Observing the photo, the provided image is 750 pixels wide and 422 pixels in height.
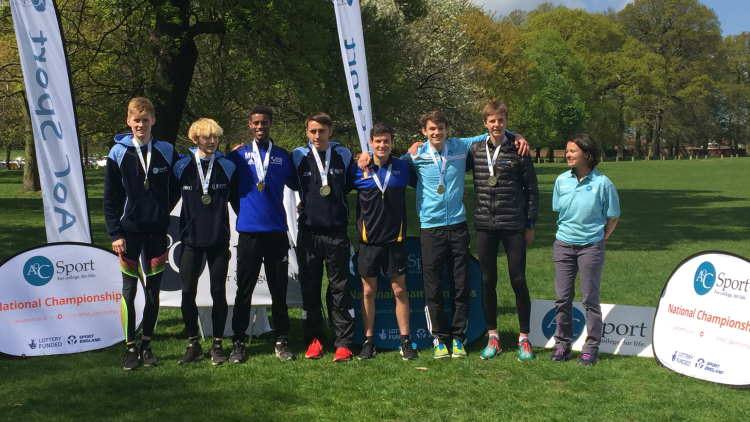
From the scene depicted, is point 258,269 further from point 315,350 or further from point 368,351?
point 368,351

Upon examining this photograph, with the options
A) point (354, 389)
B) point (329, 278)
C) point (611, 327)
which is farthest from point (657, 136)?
point (354, 389)

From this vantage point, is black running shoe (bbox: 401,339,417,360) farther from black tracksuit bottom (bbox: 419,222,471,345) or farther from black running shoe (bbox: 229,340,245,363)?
black running shoe (bbox: 229,340,245,363)

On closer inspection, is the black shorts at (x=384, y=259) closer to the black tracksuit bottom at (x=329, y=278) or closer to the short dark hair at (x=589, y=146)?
the black tracksuit bottom at (x=329, y=278)

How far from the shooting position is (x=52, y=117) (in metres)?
6.46

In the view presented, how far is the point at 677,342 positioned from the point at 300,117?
19.0 meters

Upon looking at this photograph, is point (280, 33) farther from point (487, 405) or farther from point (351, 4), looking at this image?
point (487, 405)

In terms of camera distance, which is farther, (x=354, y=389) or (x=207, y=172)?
(x=207, y=172)

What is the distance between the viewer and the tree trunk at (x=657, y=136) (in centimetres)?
6869

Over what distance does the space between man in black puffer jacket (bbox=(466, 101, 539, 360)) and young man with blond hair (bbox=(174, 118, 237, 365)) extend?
2.15m

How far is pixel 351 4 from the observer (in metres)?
6.91

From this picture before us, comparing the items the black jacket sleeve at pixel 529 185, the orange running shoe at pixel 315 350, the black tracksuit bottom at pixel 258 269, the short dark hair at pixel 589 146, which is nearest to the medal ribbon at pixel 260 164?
the black tracksuit bottom at pixel 258 269

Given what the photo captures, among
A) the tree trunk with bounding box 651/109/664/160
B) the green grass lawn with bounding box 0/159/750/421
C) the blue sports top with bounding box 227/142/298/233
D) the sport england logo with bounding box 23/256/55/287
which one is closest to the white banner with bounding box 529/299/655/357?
the green grass lawn with bounding box 0/159/750/421

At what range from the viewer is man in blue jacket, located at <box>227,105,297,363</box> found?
5578 millimetres

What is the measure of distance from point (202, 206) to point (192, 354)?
1.30m
